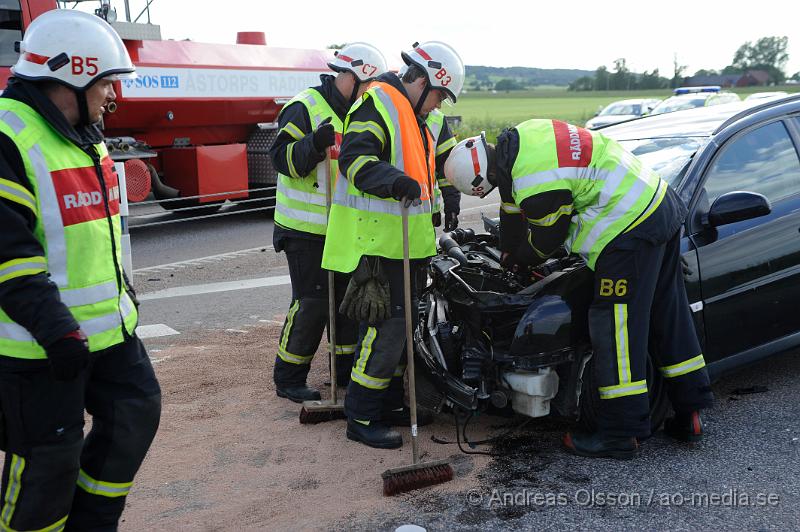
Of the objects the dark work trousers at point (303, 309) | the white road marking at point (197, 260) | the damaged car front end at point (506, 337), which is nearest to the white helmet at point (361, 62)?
the dark work trousers at point (303, 309)

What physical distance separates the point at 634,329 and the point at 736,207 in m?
0.90

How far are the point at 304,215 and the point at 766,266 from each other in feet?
8.35

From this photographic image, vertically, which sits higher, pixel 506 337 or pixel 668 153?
pixel 668 153

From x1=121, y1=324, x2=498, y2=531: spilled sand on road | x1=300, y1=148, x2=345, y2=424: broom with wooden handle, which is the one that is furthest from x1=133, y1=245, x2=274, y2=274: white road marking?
x1=300, y1=148, x2=345, y2=424: broom with wooden handle

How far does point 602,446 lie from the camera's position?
408 cm

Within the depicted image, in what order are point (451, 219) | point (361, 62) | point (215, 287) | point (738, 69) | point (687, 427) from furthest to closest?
point (738, 69) → point (215, 287) → point (451, 219) → point (361, 62) → point (687, 427)

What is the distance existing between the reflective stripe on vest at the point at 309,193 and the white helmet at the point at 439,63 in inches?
32.9

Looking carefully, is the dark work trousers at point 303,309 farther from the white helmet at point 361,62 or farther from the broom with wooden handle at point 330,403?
the white helmet at point 361,62

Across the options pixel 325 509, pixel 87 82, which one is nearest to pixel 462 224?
pixel 325 509

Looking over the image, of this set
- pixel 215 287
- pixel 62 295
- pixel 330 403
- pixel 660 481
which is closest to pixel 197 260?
pixel 215 287

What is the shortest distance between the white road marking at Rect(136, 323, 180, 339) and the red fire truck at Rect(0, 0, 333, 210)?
4428 mm

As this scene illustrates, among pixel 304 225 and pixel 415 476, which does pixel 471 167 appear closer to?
pixel 304 225

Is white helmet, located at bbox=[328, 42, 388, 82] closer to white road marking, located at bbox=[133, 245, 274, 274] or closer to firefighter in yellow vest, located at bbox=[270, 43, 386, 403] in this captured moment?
firefighter in yellow vest, located at bbox=[270, 43, 386, 403]

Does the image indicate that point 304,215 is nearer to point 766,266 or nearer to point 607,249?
point 607,249
